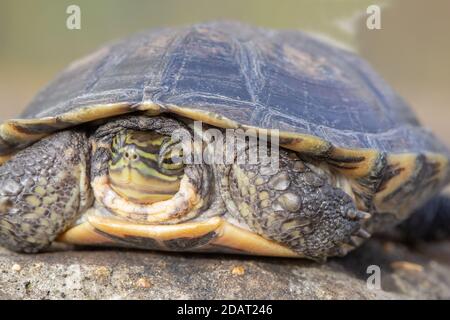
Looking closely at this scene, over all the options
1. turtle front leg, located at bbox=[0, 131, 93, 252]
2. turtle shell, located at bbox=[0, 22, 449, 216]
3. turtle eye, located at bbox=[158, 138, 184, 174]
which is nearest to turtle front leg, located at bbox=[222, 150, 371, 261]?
turtle shell, located at bbox=[0, 22, 449, 216]

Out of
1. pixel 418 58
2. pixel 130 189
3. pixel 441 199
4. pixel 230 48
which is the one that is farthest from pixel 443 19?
pixel 130 189

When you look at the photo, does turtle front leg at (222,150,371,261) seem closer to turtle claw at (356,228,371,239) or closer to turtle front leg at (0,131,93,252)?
turtle claw at (356,228,371,239)

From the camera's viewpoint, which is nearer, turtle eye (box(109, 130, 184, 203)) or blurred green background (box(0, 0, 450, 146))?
turtle eye (box(109, 130, 184, 203))

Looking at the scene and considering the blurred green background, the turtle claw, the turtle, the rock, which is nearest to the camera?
the rock

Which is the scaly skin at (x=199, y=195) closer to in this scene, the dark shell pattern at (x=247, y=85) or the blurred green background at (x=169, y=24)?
the dark shell pattern at (x=247, y=85)

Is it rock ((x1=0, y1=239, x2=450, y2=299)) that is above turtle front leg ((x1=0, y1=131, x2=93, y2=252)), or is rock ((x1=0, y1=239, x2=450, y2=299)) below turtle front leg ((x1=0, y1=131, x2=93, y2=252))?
below

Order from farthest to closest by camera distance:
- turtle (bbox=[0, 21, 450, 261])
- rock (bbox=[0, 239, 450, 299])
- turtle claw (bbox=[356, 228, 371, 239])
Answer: turtle claw (bbox=[356, 228, 371, 239])
turtle (bbox=[0, 21, 450, 261])
rock (bbox=[0, 239, 450, 299])

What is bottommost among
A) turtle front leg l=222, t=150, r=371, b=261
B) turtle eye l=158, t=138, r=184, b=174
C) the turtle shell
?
turtle front leg l=222, t=150, r=371, b=261

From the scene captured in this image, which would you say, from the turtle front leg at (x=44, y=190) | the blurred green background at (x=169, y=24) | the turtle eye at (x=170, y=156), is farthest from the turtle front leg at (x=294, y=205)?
the blurred green background at (x=169, y=24)

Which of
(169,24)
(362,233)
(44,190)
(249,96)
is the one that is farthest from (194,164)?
(169,24)
